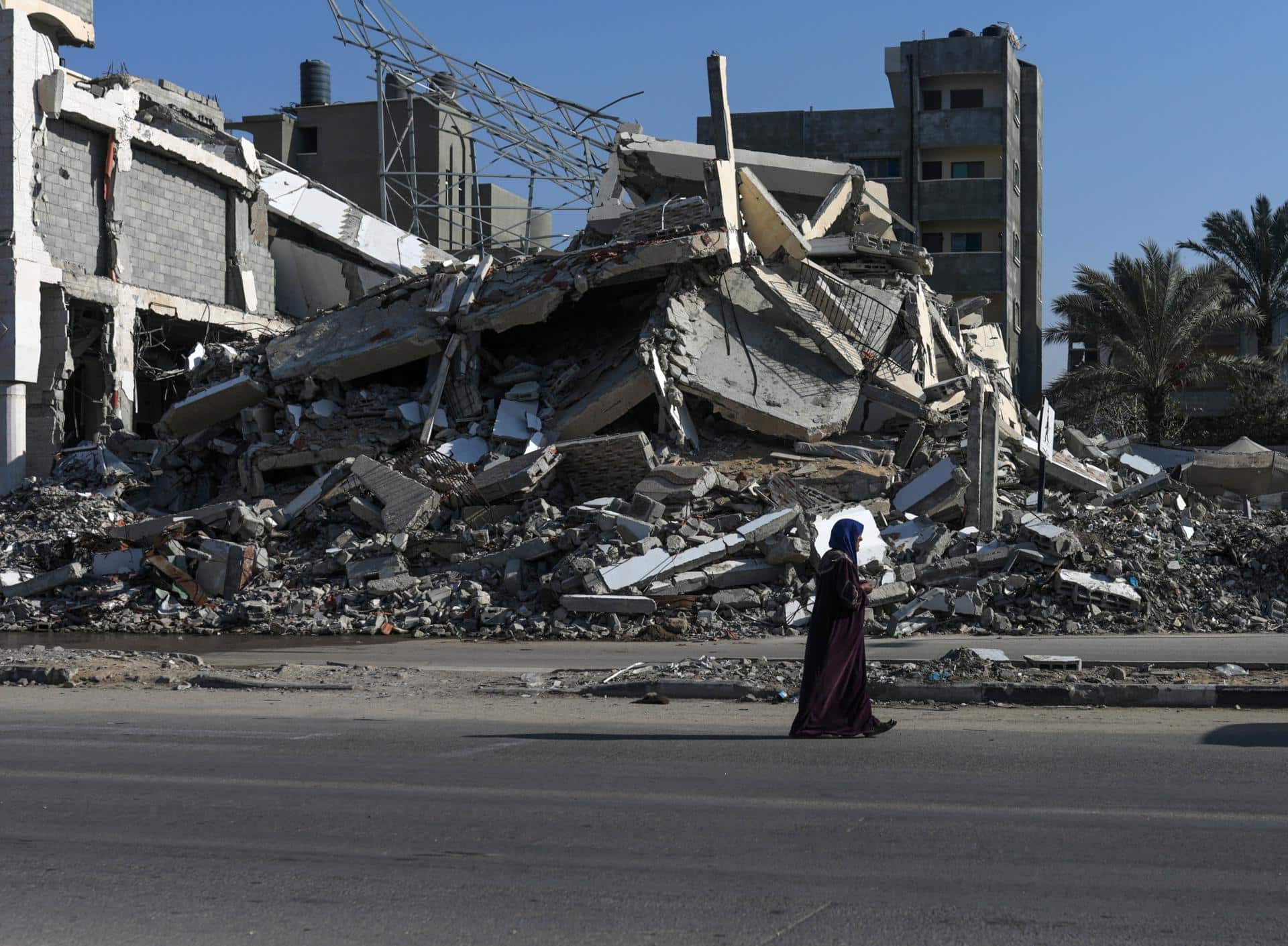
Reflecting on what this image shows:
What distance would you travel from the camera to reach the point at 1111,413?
33125mm

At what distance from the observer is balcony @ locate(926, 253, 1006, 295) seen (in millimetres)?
42688

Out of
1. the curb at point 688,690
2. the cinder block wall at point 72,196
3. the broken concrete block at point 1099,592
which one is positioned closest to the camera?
the curb at point 688,690

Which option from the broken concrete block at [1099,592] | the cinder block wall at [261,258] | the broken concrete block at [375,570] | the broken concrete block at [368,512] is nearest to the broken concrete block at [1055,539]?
the broken concrete block at [1099,592]

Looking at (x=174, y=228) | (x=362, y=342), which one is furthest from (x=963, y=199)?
(x=362, y=342)

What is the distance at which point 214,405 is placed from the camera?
68.8 ft

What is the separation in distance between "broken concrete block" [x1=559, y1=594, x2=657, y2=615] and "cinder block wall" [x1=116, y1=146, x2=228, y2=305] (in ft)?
45.2

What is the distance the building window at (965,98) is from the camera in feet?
145

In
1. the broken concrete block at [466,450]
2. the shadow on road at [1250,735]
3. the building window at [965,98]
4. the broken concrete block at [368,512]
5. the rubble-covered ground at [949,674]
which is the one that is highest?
the building window at [965,98]

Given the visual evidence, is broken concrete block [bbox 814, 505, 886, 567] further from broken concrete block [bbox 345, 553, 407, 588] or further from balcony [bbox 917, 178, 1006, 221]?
balcony [bbox 917, 178, 1006, 221]

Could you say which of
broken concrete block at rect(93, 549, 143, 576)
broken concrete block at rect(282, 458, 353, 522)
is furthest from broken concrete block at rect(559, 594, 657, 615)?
broken concrete block at rect(93, 549, 143, 576)

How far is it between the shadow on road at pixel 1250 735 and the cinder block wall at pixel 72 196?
2038cm

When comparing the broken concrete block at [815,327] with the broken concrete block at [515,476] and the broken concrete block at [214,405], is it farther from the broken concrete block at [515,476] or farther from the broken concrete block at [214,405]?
the broken concrete block at [214,405]

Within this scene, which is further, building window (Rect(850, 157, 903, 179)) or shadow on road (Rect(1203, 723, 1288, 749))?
building window (Rect(850, 157, 903, 179))

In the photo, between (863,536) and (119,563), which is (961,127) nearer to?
(863,536)
